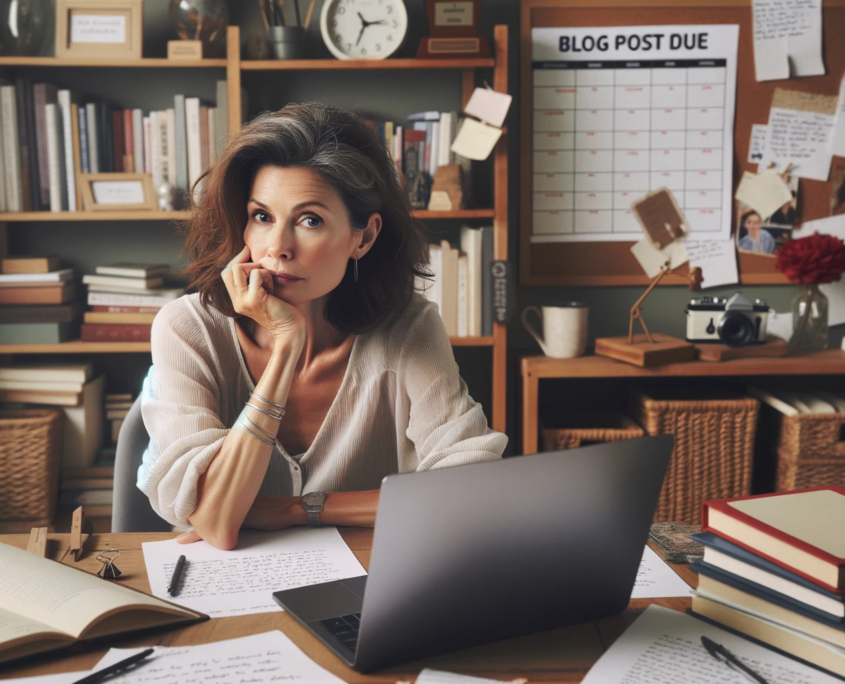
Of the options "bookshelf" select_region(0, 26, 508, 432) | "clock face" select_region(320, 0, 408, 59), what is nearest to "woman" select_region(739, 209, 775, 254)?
"bookshelf" select_region(0, 26, 508, 432)

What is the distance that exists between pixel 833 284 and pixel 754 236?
1.02 ft

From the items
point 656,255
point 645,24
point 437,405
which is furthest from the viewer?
point 656,255

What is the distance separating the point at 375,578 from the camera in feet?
2.44

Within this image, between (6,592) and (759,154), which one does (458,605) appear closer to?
(6,592)

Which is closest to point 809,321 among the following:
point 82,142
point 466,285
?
point 466,285

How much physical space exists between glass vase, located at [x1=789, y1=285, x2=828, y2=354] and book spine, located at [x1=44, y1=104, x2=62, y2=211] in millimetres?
2297

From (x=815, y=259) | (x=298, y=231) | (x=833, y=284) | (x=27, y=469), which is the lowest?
(x=27, y=469)

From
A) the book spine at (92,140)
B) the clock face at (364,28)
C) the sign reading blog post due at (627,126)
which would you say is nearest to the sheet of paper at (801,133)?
the sign reading blog post due at (627,126)

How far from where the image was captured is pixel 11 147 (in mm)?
2562

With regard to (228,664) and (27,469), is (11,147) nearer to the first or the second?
(27,469)

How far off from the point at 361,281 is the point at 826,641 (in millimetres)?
986

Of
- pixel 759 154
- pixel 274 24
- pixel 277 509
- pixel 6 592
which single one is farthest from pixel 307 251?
pixel 759 154

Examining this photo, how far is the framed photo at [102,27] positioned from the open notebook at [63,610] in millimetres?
1986

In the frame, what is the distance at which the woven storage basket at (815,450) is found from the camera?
2445 mm
